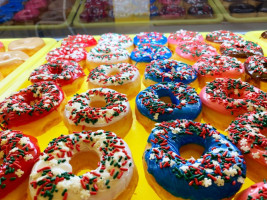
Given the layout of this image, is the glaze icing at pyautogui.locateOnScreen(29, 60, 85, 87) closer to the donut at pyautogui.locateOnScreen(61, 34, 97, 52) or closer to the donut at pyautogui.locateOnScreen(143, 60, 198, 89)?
the donut at pyautogui.locateOnScreen(61, 34, 97, 52)

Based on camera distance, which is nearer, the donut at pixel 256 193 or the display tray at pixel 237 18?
the donut at pixel 256 193

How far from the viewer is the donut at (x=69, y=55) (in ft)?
11.3

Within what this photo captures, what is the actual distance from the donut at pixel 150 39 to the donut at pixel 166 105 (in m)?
1.43

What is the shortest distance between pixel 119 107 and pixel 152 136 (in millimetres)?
505

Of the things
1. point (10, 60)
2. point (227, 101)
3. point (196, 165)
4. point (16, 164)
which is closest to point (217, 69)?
point (227, 101)

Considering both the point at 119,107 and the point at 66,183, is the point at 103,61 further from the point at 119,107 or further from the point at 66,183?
the point at 66,183

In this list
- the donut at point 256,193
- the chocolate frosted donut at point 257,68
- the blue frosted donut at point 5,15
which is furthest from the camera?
the blue frosted donut at point 5,15

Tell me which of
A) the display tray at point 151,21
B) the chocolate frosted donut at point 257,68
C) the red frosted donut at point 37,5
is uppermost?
the red frosted donut at point 37,5

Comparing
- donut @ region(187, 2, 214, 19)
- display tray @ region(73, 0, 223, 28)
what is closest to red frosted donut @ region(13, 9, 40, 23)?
display tray @ region(73, 0, 223, 28)

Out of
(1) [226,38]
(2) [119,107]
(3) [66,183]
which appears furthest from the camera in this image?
(1) [226,38]

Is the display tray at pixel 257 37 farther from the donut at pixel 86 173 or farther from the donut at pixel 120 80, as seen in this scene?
the donut at pixel 86 173

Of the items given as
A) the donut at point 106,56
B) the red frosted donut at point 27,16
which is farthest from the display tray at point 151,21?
the donut at point 106,56

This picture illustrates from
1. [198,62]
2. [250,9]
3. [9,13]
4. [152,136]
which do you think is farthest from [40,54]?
[250,9]

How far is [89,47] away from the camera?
3.91 m
